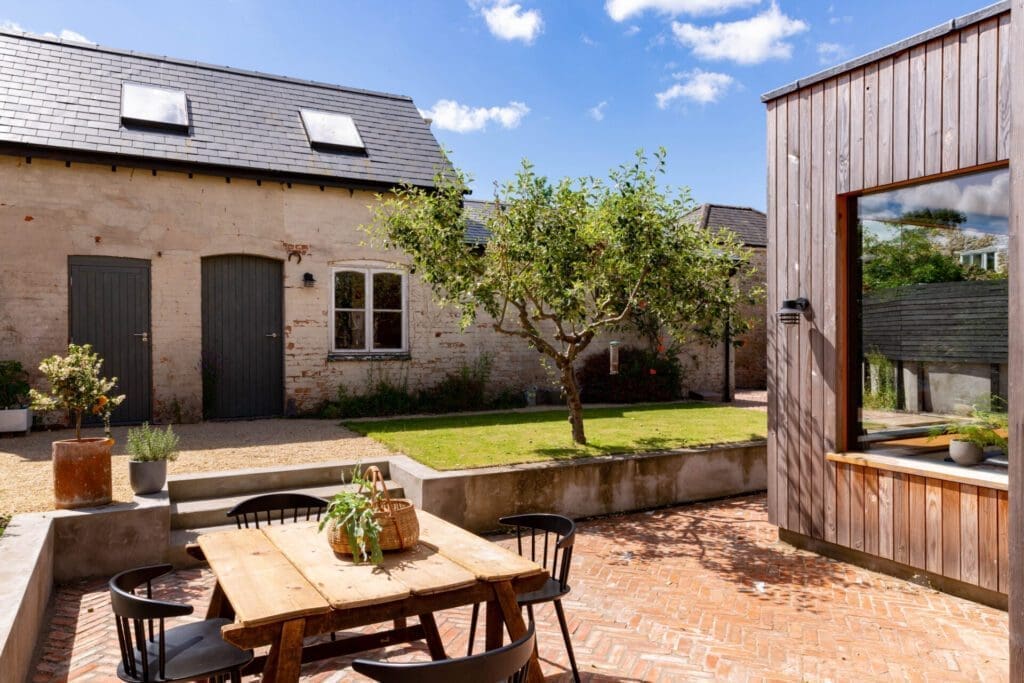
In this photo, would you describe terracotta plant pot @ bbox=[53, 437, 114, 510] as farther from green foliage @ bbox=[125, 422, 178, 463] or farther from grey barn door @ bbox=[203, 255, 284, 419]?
grey barn door @ bbox=[203, 255, 284, 419]

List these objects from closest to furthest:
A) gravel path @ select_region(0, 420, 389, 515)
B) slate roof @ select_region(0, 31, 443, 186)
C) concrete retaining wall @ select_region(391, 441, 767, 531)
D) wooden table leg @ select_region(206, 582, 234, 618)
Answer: wooden table leg @ select_region(206, 582, 234, 618) → gravel path @ select_region(0, 420, 389, 515) → concrete retaining wall @ select_region(391, 441, 767, 531) → slate roof @ select_region(0, 31, 443, 186)

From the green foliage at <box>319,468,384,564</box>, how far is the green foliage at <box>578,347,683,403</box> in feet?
34.5

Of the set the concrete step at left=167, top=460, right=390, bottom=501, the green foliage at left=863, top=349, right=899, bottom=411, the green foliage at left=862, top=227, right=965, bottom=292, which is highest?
the green foliage at left=862, top=227, right=965, bottom=292

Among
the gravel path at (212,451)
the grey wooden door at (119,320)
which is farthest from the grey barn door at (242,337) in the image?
the grey wooden door at (119,320)

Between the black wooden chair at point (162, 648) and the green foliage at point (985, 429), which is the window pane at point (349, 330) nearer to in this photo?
the black wooden chair at point (162, 648)

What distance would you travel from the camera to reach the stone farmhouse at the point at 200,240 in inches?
358

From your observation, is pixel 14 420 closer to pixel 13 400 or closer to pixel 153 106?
pixel 13 400

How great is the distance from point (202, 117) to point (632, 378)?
9232 millimetres

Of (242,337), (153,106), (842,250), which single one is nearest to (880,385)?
(842,250)

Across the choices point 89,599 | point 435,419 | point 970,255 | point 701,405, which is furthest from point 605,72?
point 89,599

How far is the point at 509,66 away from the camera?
14.0 m

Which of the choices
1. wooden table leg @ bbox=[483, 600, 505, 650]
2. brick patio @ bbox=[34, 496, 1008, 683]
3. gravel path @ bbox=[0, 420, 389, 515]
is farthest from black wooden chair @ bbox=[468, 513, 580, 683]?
gravel path @ bbox=[0, 420, 389, 515]

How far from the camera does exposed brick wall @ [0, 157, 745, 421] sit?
8.97 m

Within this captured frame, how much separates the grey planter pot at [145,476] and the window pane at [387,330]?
624 cm
